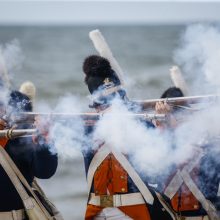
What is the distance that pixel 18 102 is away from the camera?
20.3 feet

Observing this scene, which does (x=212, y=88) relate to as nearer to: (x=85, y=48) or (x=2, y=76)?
(x=2, y=76)

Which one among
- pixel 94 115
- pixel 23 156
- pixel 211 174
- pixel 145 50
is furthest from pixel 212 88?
pixel 145 50

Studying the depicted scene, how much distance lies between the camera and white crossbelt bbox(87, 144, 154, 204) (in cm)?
574

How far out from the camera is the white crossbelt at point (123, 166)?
5.74 metres

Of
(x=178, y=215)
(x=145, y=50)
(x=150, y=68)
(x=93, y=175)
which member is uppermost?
(x=145, y=50)

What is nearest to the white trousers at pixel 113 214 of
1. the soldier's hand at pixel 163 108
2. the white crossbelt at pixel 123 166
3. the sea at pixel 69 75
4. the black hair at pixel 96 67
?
the white crossbelt at pixel 123 166

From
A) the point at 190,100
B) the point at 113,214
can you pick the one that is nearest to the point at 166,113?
the point at 190,100

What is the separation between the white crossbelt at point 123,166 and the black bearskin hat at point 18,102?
874 millimetres

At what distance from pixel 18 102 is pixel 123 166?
3.88 feet

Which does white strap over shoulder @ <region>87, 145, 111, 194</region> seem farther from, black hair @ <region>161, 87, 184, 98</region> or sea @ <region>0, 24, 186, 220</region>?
black hair @ <region>161, 87, 184, 98</region>

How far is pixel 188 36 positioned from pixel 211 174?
196cm

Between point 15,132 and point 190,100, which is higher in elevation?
point 190,100

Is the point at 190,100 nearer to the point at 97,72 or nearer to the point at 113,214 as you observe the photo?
the point at 97,72

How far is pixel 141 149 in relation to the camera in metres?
5.89
